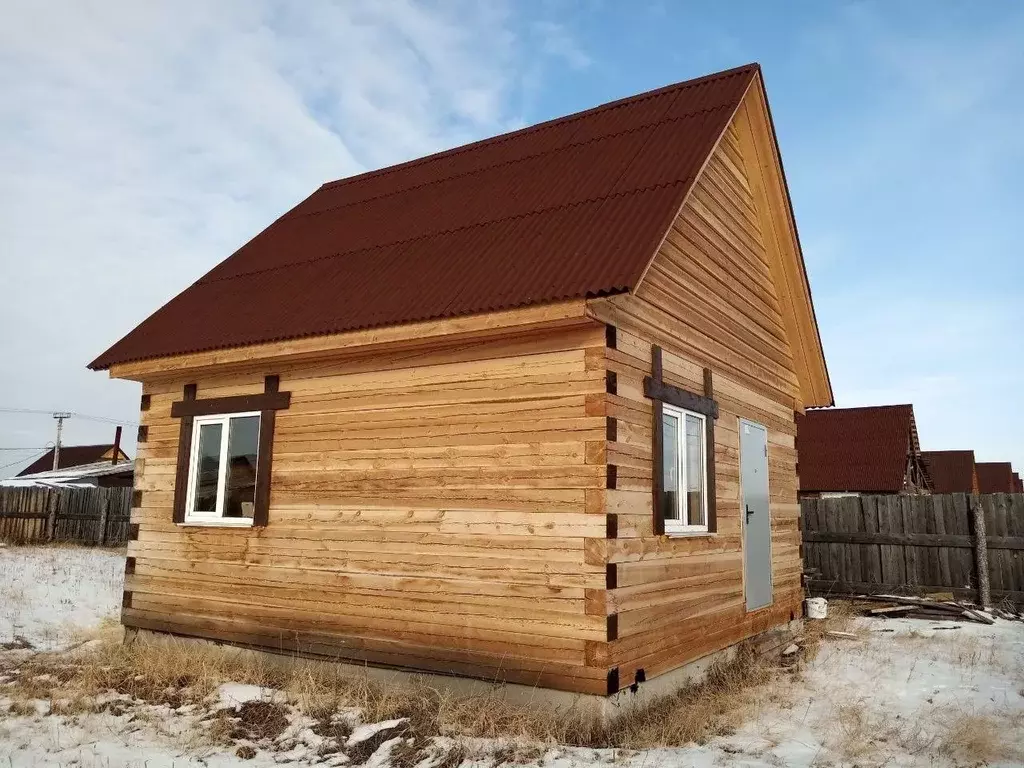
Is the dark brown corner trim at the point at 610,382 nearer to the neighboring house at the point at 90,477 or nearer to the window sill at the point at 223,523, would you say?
the window sill at the point at 223,523

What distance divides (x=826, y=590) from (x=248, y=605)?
34.8 feet

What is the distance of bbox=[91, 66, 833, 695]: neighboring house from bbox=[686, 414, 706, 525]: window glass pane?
5cm

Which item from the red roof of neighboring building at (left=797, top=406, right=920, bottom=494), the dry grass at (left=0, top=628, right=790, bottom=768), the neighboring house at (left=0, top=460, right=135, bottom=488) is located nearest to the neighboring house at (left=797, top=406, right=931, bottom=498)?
the red roof of neighboring building at (left=797, top=406, right=920, bottom=494)

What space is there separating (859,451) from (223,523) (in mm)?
23636

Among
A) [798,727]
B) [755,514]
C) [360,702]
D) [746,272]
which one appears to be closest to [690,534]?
[798,727]

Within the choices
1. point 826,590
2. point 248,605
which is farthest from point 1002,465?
point 248,605

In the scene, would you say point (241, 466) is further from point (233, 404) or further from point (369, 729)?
point (369, 729)

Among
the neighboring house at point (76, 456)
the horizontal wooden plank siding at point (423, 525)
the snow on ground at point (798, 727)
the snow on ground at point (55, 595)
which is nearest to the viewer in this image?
the snow on ground at point (798, 727)

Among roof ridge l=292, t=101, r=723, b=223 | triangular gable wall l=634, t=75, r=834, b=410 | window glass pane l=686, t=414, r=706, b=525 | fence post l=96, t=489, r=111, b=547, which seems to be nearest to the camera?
window glass pane l=686, t=414, r=706, b=525

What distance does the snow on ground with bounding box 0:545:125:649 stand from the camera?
11031mm

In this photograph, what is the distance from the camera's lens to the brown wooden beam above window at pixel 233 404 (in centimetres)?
888

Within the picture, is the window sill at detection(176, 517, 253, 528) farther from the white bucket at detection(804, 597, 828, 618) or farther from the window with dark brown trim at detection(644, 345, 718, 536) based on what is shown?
the white bucket at detection(804, 597, 828, 618)

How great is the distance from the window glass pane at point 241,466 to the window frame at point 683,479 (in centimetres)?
454

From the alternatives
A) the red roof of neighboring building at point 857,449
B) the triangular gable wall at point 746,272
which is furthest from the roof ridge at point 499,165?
the red roof of neighboring building at point 857,449
